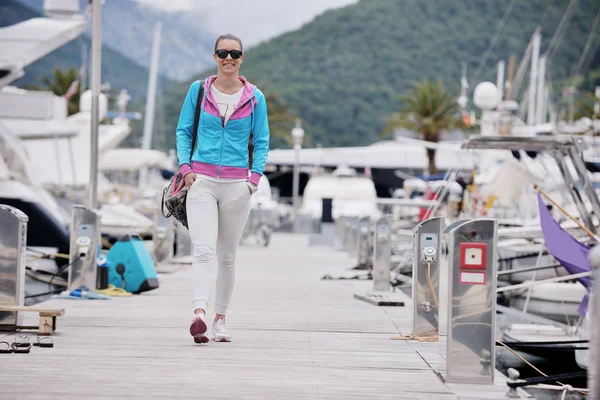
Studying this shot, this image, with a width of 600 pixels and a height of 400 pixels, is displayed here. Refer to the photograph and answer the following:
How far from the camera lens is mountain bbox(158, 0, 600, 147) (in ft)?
322

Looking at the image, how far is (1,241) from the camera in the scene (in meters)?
8.10

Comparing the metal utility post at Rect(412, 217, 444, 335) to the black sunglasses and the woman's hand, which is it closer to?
the woman's hand

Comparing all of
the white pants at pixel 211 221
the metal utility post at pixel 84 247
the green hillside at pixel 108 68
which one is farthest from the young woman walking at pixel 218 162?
the green hillside at pixel 108 68

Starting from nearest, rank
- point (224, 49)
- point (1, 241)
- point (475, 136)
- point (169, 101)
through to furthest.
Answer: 1. point (224, 49)
2. point (1, 241)
3. point (475, 136)
4. point (169, 101)

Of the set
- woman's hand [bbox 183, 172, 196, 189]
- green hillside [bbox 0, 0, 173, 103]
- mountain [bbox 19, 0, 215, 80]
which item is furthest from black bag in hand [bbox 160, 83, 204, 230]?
green hillside [bbox 0, 0, 173, 103]

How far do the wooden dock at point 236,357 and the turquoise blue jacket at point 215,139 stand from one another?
1.33 meters

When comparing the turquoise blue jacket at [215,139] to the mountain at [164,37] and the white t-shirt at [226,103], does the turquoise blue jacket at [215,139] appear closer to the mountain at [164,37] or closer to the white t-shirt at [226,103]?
the white t-shirt at [226,103]

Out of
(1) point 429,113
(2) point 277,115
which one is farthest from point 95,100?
(1) point 429,113

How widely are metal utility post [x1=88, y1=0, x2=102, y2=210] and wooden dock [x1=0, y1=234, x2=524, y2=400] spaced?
94.5 inches

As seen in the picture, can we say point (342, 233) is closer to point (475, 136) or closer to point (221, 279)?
point (475, 136)

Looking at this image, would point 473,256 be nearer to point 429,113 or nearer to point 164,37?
point 429,113

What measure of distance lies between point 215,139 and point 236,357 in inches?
64.1

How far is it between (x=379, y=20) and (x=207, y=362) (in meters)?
107

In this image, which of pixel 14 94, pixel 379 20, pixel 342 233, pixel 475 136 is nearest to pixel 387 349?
pixel 475 136
